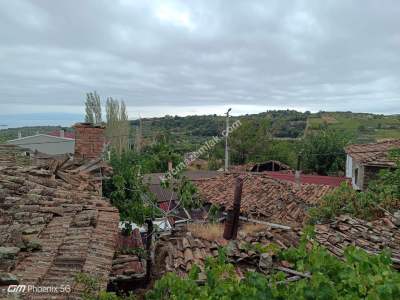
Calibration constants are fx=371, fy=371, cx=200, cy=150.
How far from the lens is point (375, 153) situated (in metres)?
14.7

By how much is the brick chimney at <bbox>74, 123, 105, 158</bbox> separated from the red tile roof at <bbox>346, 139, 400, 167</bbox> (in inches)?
389

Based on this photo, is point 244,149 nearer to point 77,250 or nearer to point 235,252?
point 235,252

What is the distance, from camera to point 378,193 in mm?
9891

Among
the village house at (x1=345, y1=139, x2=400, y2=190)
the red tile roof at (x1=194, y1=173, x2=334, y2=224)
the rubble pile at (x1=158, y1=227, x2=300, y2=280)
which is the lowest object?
the red tile roof at (x1=194, y1=173, x2=334, y2=224)

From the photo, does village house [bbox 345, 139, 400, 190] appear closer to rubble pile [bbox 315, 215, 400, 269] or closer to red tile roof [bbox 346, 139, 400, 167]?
red tile roof [bbox 346, 139, 400, 167]

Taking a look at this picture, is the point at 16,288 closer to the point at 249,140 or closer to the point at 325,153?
the point at 325,153

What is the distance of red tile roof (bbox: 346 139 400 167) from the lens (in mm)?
13727

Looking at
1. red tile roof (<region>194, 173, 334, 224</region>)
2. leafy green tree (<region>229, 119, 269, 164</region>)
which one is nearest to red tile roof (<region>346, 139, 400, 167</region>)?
red tile roof (<region>194, 173, 334, 224</region>)

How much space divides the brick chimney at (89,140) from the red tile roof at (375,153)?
9893 millimetres

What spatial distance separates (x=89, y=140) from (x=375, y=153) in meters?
11.2

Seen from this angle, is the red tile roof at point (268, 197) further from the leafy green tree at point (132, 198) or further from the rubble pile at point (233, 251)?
the rubble pile at point (233, 251)

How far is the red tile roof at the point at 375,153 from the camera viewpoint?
A: 13.7m

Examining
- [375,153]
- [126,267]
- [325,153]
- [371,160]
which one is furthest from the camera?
[325,153]

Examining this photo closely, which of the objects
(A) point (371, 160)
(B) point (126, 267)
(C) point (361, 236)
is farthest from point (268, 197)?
(B) point (126, 267)
